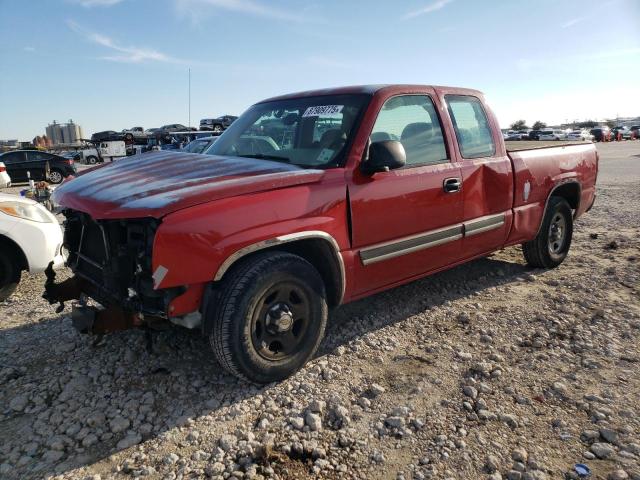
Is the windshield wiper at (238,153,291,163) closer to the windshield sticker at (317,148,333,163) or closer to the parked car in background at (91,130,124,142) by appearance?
the windshield sticker at (317,148,333,163)

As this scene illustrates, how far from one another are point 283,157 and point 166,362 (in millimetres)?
1692

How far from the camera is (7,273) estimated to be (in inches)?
179

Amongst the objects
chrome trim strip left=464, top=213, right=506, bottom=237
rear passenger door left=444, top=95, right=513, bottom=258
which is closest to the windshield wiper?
rear passenger door left=444, top=95, right=513, bottom=258

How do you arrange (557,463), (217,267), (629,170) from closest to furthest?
(557,463) < (217,267) < (629,170)

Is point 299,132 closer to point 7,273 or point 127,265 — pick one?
point 127,265

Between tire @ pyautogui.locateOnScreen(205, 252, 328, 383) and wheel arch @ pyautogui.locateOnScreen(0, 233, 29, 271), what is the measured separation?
2.83 meters

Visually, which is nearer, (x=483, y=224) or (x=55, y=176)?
(x=483, y=224)

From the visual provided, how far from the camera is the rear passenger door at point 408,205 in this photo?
3373 mm

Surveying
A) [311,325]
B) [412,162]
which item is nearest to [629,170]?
[412,162]

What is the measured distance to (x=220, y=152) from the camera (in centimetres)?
398

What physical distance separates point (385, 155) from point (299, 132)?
849 mm

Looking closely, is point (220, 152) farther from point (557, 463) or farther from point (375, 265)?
point (557, 463)

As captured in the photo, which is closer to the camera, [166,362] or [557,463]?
[557,463]

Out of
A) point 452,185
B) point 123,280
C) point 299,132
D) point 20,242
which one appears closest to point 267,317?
point 123,280
